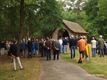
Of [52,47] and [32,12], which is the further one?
[32,12]

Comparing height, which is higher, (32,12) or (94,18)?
→ (94,18)

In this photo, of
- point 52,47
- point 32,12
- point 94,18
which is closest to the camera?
point 52,47

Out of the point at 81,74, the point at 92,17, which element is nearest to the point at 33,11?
the point at 81,74

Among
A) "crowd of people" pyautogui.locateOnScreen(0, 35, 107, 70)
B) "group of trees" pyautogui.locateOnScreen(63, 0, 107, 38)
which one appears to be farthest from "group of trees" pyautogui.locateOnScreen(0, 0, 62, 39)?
"group of trees" pyautogui.locateOnScreen(63, 0, 107, 38)

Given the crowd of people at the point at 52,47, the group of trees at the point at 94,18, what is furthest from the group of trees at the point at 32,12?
the group of trees at the point at 94,18

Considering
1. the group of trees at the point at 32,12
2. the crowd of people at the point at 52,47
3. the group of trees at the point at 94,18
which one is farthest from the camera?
the group of trees at the point at 94,18

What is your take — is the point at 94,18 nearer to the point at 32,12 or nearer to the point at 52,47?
the point at 32,12

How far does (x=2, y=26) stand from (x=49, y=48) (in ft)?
57.6

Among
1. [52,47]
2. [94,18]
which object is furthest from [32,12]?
[94,18]

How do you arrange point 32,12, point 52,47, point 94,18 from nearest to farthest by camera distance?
point 52,47 → point 32,12 → point 94,18

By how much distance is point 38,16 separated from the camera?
4106 centimetres

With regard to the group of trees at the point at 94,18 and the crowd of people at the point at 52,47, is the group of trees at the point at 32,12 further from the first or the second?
the group of trees at the point at 94,18

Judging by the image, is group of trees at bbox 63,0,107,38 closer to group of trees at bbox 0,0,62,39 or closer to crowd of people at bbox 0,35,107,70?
group of trees at bbox 0,0,62,39

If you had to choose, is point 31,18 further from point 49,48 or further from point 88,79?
point 88,79
